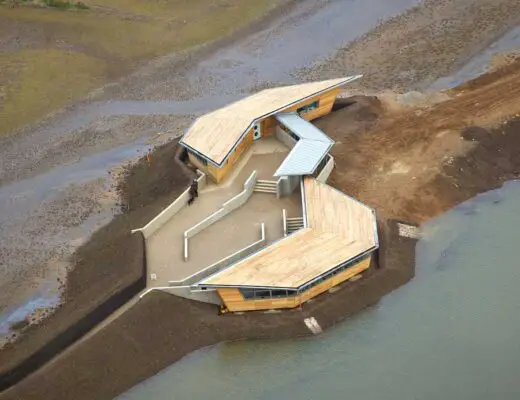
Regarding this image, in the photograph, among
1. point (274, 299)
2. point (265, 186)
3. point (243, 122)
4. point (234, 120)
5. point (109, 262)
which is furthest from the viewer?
point (234, 120)

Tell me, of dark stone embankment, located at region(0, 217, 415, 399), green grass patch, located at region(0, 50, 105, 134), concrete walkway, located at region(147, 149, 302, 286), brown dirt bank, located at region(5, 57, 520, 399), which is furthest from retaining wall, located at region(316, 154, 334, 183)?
green grass patch, located at region(0, 50, 105, 134)

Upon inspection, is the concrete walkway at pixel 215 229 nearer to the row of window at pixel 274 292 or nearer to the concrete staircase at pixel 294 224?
the concrete staircase at pixel 294 224

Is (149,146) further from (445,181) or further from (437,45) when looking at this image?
(437,45)

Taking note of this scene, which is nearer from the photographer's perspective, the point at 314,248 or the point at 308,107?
the point at 314,248

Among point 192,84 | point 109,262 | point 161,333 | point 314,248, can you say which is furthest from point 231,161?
point 192,84

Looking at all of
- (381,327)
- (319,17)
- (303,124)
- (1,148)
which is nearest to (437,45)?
(319,17)

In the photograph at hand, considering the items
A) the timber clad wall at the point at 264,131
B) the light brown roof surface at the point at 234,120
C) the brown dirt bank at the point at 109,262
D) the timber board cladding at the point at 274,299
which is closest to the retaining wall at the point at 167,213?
the brown dirt bank at the point at 109,262

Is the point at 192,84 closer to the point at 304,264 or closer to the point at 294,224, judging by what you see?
the point at 294,224
